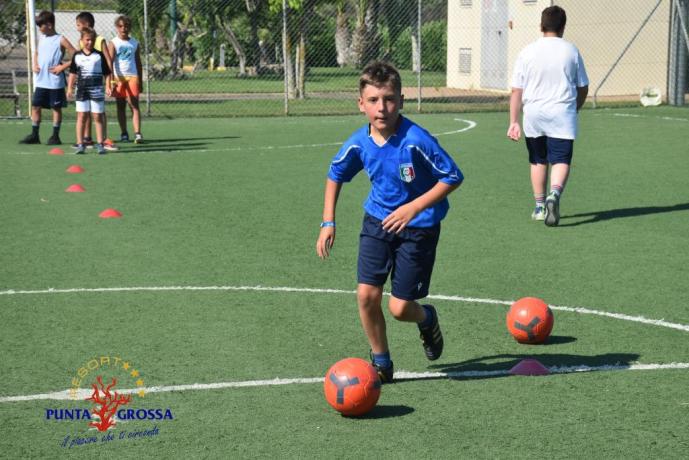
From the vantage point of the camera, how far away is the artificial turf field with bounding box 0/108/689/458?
5.16m

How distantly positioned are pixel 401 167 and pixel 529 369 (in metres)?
1.33

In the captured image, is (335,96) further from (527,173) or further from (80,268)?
(80,268)

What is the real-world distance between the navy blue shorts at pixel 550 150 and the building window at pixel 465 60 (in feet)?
83.4

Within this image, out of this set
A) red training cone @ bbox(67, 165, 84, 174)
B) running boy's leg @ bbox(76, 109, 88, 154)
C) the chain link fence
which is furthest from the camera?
the chain link fence

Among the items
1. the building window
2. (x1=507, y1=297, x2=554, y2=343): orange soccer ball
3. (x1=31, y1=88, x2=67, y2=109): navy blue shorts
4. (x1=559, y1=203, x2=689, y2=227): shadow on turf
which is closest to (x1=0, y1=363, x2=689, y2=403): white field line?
(x1=507, y1=297, x2=554, y2=343): orange soccer ball

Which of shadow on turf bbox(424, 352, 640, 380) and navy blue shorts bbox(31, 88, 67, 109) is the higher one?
navy blue shorts bbox(31, 88, 67, 109)

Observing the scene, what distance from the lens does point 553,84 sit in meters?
11.2

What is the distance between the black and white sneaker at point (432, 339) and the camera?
20.2ft

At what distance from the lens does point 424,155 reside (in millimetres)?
5723

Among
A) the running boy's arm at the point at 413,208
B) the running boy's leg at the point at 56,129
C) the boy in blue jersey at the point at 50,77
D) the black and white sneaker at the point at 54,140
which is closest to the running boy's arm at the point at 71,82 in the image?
the boy in blue jersey at the point at 50,77

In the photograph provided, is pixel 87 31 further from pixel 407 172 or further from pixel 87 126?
pixel 407 172

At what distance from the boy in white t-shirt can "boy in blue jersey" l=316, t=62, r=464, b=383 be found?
534cm

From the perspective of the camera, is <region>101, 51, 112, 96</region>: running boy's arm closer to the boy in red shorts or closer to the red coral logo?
the boy in red shorts

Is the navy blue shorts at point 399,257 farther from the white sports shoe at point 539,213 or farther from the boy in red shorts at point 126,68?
the boy in red shorts at point 126,68
